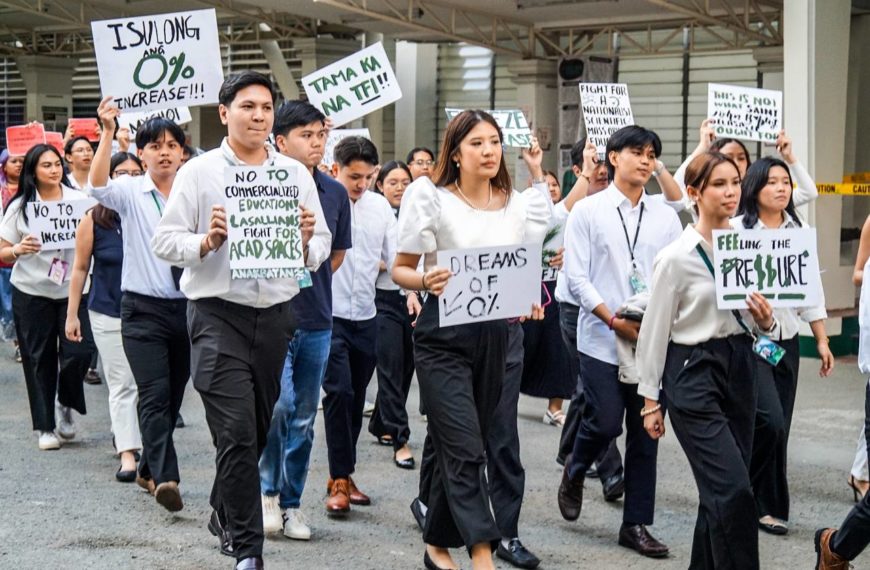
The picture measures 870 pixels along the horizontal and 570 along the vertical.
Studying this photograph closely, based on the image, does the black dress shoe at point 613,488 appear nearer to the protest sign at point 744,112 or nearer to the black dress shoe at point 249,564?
the protest sign at point 744,112

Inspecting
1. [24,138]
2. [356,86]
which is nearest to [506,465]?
[356,86]

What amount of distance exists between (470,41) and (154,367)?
13.6 metres

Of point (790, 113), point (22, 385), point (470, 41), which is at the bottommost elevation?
point (22, 385)

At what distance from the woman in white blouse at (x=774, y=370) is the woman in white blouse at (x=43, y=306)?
452 cm

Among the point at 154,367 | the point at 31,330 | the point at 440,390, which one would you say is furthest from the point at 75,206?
the point at 440,390

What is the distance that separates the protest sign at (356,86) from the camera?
400 inches

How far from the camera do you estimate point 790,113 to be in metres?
13.8

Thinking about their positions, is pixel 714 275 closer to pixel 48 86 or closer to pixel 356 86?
pixel 356 86

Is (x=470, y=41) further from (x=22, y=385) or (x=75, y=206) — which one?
(x=75, y=206)

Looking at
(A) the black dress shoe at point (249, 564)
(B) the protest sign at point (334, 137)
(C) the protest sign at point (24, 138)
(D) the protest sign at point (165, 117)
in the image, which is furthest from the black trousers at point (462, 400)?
(C) the protest sign at point (24, 138)

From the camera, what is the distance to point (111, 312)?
8.43m

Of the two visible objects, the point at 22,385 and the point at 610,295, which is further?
the point at 22,385

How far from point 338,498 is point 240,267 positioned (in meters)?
2.20

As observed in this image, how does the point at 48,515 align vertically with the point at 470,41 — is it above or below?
below
